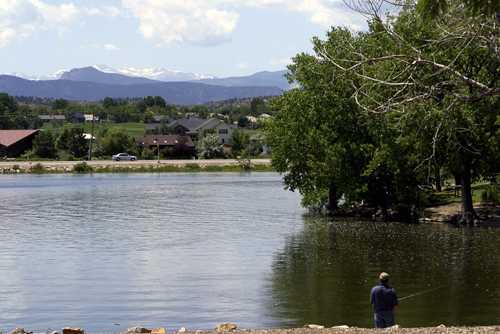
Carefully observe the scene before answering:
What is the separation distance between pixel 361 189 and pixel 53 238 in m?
20.0

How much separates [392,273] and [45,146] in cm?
12502

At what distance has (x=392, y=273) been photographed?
34125mm

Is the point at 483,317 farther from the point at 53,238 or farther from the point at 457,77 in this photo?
the point at 53,238

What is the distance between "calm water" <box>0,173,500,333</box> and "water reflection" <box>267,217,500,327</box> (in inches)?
1.9

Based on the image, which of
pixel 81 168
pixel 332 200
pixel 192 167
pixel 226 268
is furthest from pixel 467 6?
pixel 192 167

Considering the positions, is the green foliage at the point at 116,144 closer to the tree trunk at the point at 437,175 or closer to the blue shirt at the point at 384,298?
the tree trunk at the point at 437,175

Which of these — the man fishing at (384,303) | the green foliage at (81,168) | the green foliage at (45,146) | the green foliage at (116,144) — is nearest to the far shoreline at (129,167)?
the green foliage at (81,168)

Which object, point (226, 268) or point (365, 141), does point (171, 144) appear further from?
point (226, 268)

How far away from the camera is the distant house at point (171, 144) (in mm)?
161250

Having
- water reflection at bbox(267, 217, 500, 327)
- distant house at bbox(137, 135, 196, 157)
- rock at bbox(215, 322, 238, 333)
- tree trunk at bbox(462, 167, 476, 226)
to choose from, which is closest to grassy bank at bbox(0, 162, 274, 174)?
distant house at bbox(137, 135, 196, 157)

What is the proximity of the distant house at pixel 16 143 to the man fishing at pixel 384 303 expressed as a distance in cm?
14130

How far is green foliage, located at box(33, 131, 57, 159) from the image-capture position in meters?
152

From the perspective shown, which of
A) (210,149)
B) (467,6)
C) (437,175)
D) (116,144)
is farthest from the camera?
(116,144)

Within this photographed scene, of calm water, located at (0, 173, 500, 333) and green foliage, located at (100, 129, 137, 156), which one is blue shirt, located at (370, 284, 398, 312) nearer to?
calm water, located at (0, 173, 500, 333)
